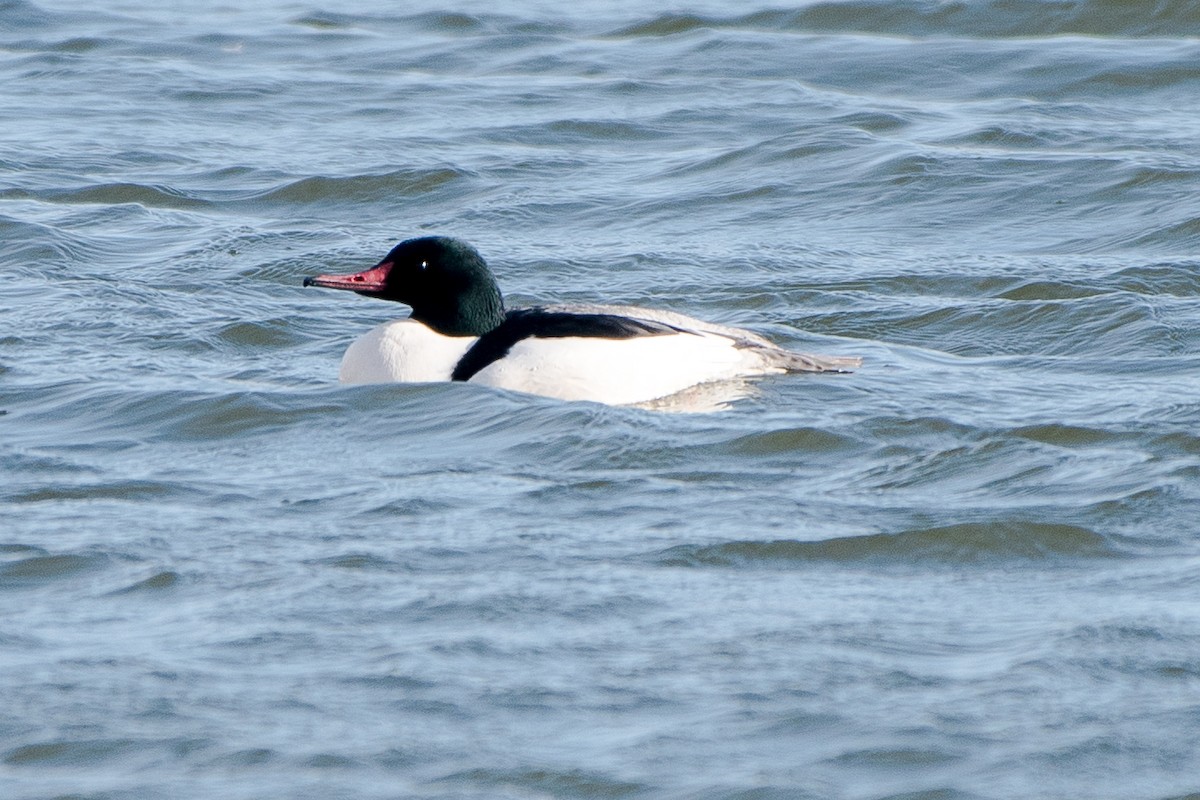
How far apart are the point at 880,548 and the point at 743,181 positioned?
687 centimetres

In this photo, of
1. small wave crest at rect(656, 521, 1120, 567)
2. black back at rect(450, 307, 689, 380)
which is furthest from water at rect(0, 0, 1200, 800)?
black back at rect(450, 307, 689, 380)

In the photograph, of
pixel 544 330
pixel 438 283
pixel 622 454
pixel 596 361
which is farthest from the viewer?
pixel 438 283

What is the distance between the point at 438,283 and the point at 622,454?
1.74 meters

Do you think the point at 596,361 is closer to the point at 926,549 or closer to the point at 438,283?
the point at 438,283

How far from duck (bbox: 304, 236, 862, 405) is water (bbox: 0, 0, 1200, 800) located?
207mm

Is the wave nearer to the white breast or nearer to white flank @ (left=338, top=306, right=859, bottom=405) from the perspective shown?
white flank @ (left=338, top=306, right=859, bottom=405)

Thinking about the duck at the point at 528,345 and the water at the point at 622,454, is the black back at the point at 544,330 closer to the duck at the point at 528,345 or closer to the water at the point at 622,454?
the duck at the point at 528,345

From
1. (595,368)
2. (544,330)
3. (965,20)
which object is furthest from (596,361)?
(965,20)

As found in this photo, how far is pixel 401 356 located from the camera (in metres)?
8.81

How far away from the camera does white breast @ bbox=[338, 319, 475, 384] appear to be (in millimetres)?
8781

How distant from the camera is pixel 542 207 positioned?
A: 12453mm

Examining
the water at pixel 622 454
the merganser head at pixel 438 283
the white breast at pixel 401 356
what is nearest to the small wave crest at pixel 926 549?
the water at pixel 622 454

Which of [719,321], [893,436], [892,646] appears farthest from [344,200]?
[892,646]

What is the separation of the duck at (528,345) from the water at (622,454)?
0.68 ft
